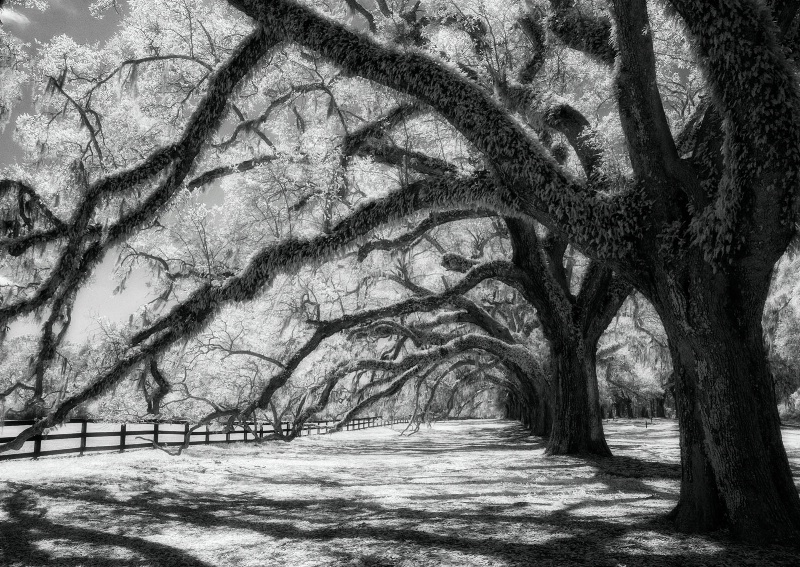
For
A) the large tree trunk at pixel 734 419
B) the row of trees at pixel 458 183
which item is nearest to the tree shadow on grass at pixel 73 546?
the row of trees at pixel 458 183

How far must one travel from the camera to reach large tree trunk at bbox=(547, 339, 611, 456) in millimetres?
12516

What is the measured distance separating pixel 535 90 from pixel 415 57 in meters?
2.84

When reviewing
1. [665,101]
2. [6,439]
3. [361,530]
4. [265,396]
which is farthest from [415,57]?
[6,439]

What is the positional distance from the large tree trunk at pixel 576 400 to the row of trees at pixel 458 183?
50 mm

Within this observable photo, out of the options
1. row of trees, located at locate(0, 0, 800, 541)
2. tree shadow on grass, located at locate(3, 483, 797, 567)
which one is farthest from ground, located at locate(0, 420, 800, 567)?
row of trees, located at locate(0, 0, 800, 541)

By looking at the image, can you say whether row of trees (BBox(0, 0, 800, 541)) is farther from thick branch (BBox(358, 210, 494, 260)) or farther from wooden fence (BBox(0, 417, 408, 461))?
wooden fence (BBox(0, 417, 408, 461))

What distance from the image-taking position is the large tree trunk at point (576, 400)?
12.5m

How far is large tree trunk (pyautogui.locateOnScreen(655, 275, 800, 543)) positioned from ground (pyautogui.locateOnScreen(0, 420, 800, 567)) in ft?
0.90

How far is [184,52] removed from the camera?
41.4ft

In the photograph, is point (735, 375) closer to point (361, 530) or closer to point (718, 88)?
point (718, 88)

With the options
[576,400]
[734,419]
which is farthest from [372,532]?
[576,400]

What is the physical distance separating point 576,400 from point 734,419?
786 centimetres

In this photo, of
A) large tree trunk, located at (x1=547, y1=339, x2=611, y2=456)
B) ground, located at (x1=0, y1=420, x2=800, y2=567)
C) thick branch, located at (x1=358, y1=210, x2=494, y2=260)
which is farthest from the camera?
large tree trunk, located at (x1=547, y1=339, x2=611, y2=456)

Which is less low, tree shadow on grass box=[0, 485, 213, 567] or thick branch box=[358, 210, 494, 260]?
→ thick branch box=[358, 210, 494, 260]
